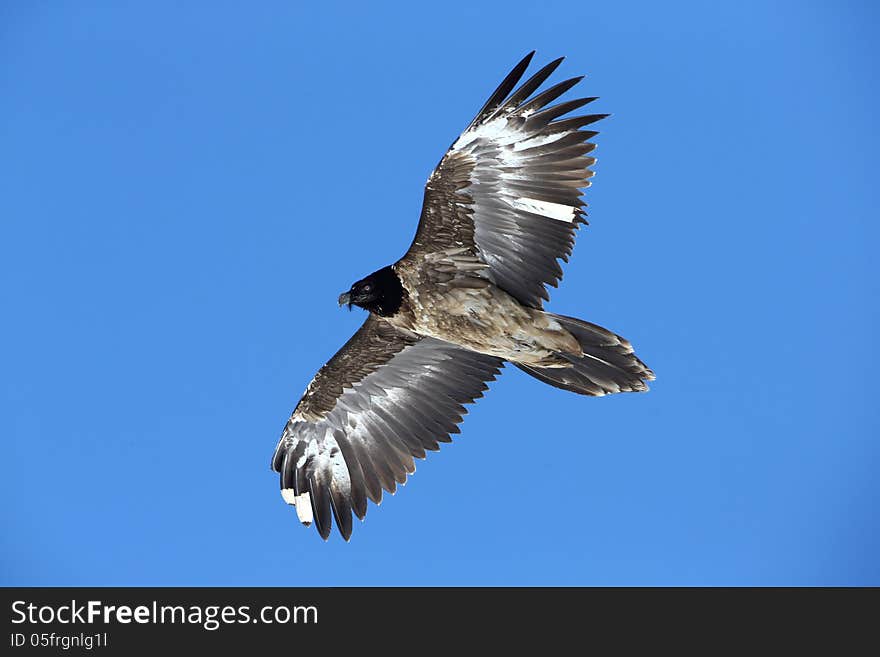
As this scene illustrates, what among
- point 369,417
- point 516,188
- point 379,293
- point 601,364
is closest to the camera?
point 516,188

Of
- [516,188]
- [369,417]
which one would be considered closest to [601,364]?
[516,188]

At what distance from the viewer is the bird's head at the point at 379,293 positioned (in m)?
11.7

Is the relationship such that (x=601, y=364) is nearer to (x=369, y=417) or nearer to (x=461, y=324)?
(x=461, y=324)

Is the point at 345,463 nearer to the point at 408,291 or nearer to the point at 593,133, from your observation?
the point at 408,291

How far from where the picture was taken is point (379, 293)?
11.7 metres

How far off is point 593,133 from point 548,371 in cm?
246

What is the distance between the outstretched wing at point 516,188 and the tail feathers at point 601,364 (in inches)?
22.3

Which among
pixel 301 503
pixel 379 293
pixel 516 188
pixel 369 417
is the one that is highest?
pixel 516 188

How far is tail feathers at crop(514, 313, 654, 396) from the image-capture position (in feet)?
36.3

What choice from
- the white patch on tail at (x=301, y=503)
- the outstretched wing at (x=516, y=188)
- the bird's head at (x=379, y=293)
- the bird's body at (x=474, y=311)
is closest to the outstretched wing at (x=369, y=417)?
the white patch on tail at (x=301, y=503)

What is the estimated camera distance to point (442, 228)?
11227 mm

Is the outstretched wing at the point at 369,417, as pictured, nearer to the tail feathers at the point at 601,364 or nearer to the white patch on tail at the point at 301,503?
the white patch on tail at the point at 301,503

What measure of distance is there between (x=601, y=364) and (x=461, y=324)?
147 cm
